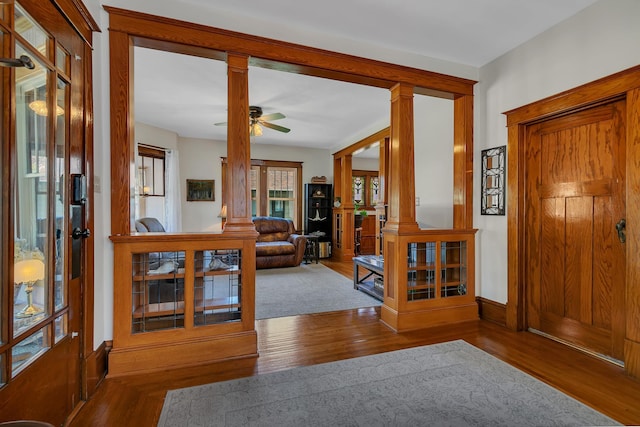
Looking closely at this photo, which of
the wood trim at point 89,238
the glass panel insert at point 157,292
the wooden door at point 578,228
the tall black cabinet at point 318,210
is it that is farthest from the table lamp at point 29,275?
the tall black cabinet at point 318,210

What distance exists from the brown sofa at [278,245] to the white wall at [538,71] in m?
3.65

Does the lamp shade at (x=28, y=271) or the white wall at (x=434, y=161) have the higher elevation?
the white wall at (x=434, y=161)

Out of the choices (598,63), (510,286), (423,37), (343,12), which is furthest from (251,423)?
(598,63)

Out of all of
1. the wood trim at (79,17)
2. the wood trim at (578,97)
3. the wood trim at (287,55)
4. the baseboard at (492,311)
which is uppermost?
the wood trim at (287,55)

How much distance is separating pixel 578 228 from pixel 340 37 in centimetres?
266

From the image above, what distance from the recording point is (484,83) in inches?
127

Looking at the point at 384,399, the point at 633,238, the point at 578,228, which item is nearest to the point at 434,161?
the point at 578,228

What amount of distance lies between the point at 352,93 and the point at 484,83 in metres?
1.59

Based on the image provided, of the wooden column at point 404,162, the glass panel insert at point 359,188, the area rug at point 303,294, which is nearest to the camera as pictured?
the wooden column at point 404,162

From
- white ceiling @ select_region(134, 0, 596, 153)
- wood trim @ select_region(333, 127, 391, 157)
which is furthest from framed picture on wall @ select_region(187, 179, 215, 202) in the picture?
wood trim @ select_region(333, 127, 391, 157)

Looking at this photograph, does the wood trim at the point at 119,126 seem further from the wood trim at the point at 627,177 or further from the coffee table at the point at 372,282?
the wood trim at the point at 627,177

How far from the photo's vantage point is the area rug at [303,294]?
3.51 meters

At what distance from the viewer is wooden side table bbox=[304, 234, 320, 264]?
6727 mm

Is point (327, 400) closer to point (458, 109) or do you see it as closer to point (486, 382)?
point (486, 382)
